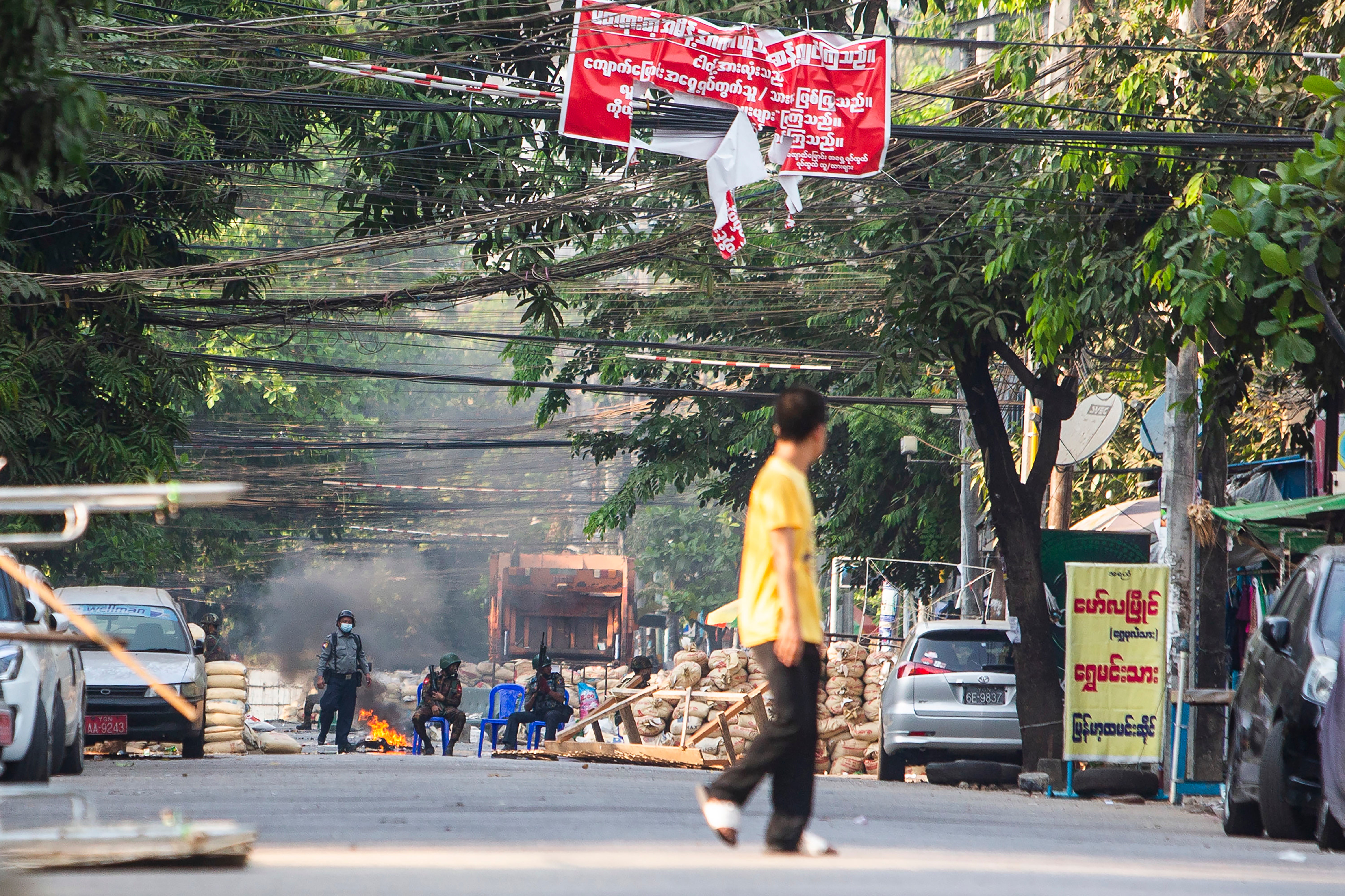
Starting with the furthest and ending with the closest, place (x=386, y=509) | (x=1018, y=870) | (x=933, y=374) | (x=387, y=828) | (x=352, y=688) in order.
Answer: (x=386, y=509) < (x=933, y=374) < (x=352, y=688) < (x=387, y=828) < (x=1018, y=870)

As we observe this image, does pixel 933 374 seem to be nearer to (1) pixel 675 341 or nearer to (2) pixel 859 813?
(1) pixel 675 341

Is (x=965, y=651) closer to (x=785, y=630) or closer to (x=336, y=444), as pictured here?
(x=785, y=630)

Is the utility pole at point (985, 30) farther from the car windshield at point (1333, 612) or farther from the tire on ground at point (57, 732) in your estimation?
the tire on ground at point (57, 732)

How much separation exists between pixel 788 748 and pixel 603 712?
12872 mm

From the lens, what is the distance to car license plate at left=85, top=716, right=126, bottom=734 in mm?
16781

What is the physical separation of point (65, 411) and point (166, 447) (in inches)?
41.6

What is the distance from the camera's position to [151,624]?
58.5ft

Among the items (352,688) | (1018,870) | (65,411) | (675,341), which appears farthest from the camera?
(675,341)

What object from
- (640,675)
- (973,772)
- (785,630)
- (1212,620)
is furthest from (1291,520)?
(640,675)

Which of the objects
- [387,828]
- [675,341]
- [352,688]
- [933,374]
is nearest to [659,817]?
[387,828]

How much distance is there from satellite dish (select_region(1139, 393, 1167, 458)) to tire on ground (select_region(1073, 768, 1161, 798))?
152 inches

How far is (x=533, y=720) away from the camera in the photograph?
2389 centimetres

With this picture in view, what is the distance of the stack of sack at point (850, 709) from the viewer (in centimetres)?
2434

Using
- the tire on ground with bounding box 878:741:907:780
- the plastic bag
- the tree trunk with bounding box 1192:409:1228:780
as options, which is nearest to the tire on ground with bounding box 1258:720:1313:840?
the tree trunk with bounding box 1192:409:1228:780
